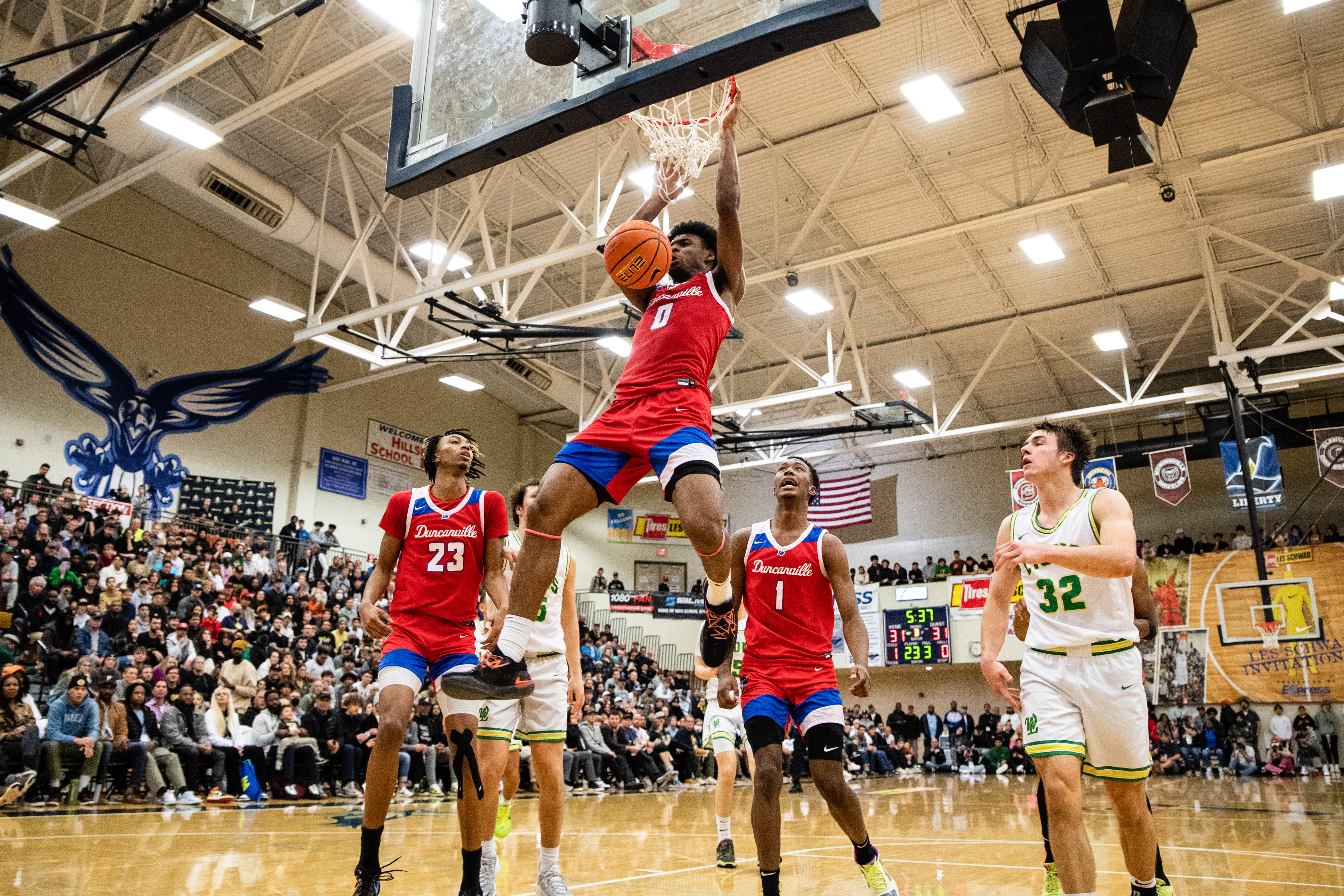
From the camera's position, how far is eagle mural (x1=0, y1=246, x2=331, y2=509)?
60.1ft

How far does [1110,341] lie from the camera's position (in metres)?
20.5

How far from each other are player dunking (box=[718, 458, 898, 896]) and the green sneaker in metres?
0.68

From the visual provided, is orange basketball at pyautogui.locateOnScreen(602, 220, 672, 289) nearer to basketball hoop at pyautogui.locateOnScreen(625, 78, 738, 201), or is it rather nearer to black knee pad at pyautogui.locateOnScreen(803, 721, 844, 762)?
basketball hoop at pyautogui.locateOnScreen(625, 78, 738, 201)

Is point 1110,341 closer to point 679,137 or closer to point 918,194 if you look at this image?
point 918,194

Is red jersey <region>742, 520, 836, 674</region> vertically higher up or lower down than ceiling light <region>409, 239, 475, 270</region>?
lower down

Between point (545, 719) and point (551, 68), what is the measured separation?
3.37 meters

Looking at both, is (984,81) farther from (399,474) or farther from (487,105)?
(399,474)

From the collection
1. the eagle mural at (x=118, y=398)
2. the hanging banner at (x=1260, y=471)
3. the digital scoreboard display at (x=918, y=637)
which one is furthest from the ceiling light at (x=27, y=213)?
the hanging banner at (x=1260, y=471)

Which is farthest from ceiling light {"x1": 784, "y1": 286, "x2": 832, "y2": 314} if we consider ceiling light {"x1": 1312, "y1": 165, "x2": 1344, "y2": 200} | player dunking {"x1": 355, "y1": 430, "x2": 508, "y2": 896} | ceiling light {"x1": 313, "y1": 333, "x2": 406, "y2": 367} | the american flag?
player dunking {"x1": 355, "y1": 430, "x2": 508, "y2": 896}

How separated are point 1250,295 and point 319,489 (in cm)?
2063

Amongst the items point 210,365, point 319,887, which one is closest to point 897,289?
point 210,365

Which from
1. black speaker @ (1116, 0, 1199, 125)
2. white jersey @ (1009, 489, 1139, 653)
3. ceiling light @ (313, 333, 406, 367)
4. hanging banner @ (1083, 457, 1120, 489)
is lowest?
white jersey @ (1009, 489, 1139, 653)

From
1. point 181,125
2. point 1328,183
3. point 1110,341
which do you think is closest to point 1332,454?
point 1110,341

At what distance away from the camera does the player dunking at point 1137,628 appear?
4258mm
